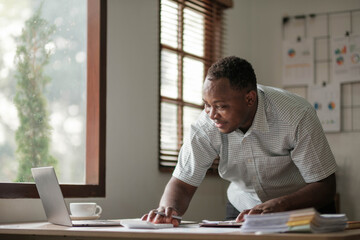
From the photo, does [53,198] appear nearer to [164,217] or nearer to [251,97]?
[164,217]

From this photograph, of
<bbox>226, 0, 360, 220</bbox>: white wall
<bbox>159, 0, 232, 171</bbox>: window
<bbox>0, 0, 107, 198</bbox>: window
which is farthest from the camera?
<bbox>226, 0, 360, 220</bbox>: white wall

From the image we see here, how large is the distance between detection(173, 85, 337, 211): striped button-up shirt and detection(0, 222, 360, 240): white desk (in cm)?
54

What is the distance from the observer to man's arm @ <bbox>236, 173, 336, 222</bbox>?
1.93 m

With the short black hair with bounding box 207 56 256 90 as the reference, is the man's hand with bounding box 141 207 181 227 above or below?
below

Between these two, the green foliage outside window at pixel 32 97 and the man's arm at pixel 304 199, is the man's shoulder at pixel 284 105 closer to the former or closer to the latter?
the man's arm at pixel 304 199

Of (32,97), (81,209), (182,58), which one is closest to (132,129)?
(32,97)

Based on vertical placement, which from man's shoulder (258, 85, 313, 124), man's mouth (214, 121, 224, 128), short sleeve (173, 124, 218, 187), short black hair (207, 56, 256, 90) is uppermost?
short black hair (207, 56, 256, 90)

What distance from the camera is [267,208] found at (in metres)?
1.92

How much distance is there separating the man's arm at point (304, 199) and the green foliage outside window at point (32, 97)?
3.73 feet

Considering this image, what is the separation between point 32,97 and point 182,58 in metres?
1.15

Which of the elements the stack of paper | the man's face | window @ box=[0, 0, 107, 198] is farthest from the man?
window @ box=[0, 0, 107, 198]

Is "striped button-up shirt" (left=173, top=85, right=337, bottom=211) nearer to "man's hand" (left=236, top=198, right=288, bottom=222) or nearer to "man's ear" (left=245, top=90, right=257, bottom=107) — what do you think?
"man's ear" (left=245, top=90, right=257, bottom=107)

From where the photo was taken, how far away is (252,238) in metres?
1.49

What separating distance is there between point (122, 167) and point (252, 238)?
61.3 inches
